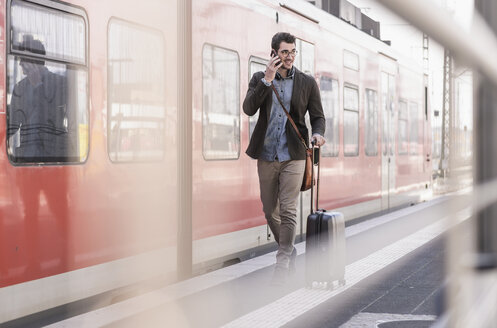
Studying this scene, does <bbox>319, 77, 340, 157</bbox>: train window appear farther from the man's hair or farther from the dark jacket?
the man's hair

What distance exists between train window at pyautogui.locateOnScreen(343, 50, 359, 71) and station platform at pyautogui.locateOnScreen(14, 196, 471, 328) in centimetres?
402

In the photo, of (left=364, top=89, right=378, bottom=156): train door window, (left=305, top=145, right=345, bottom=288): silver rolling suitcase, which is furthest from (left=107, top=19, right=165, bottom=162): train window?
(left=364, top=89, right=378, bottom=156): train door window

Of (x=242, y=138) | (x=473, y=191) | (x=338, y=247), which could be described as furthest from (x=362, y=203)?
(x=473, y=191)

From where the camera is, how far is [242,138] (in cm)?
780

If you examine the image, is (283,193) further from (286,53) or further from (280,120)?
(286,53)

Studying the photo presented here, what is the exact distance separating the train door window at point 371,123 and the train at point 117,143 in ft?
12.7

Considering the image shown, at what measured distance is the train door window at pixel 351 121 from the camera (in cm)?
1166

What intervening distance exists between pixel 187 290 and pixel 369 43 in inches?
303

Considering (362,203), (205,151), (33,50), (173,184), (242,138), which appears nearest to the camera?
(33,50)

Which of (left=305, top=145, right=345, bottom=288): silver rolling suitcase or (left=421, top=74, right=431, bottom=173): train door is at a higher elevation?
(left=421, top=74, right=431, bottom=173): train door

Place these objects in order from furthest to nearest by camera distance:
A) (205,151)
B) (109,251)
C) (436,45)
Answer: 1. (205,151)
2. (109,251)
3. (436,45)

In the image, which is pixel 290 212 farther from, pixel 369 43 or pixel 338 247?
pixel 369 43

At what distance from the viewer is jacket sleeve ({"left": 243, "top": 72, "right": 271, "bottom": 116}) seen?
5.88 m

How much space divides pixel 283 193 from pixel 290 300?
0.83 meters
